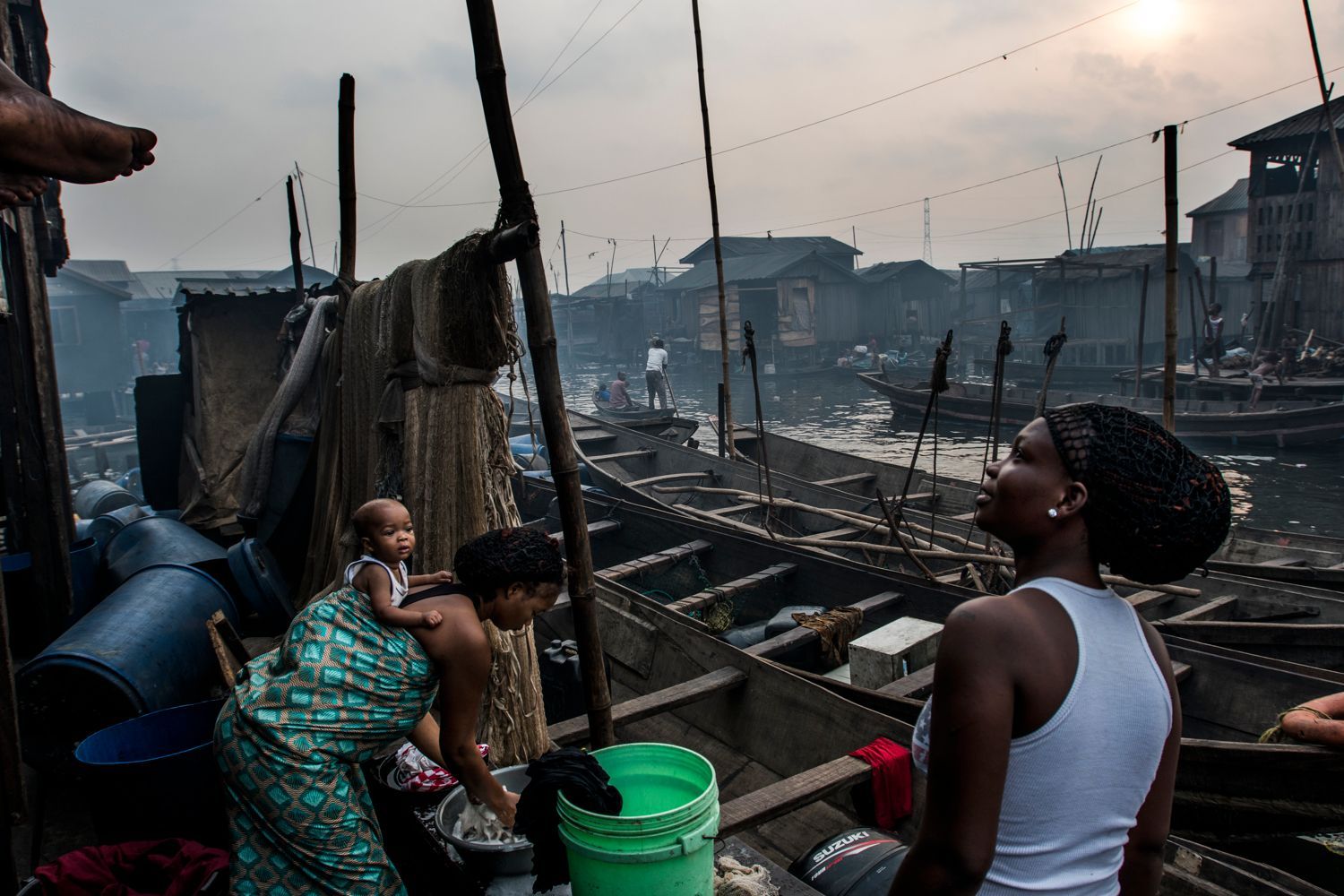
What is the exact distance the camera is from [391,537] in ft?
10.1

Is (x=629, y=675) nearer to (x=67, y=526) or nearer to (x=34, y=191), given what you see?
(x=34, y=191)

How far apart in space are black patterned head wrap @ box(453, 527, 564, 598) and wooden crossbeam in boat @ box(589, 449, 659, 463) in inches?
315

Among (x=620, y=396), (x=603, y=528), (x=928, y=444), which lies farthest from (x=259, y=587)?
(x=928, y=444)

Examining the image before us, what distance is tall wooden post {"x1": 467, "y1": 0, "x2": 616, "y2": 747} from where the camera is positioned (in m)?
2.47

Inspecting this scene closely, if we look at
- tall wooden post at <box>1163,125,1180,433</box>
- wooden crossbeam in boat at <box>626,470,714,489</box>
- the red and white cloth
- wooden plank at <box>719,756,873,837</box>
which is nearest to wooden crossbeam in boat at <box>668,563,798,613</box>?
wooden plank at <box>719,756,873,837</box>

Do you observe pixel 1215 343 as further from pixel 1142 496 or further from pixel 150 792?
pixel 150 792

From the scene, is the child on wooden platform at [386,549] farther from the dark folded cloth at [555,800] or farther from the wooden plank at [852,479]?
the wooden plank at [852,479]

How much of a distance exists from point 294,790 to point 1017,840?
182 centimetres

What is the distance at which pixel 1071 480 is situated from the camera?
1.29 meters

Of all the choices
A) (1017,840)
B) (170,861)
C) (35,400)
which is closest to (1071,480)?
(1017,840)

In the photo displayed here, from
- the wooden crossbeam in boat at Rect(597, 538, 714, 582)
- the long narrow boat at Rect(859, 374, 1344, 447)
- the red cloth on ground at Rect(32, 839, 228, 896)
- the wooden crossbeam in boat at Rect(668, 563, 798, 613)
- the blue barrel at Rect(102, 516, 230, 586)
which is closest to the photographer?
the red cloth on ground at Rect(32, 839, 228, 896)

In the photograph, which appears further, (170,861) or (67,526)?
(67,526)

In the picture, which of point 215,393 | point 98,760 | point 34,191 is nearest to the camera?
point 34,191

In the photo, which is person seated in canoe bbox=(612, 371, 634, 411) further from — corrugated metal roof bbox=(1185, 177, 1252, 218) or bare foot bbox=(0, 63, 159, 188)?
corrugated metal roof bbox=(1185, 177, 1252, 218)
